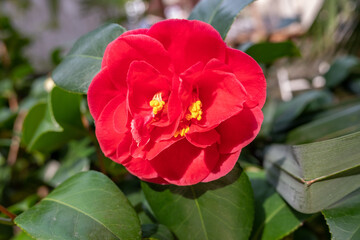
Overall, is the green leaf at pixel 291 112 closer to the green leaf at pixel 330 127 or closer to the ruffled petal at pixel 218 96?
the green leaf at pixel 330 127

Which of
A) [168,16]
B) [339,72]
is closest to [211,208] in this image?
[339,72]

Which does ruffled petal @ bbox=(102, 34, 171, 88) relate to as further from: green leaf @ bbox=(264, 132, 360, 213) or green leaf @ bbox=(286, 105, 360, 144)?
green leaf @ bbox=(286, 105, 360, 144)

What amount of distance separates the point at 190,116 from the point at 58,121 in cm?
35

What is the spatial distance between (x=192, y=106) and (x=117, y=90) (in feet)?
0.33

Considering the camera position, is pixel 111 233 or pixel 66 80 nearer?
pixel 111 233

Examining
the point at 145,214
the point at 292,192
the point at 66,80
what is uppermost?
the point at 66,80

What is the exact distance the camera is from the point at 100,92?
1.22 feet

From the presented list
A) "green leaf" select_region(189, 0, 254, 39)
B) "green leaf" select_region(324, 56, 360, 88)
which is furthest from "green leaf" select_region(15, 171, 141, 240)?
"green leaf" select_region(324, 56, 360, 88)

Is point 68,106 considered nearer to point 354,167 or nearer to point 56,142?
point 56,142

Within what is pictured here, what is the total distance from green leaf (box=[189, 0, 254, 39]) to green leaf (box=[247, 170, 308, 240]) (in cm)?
28

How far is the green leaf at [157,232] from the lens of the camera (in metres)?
0.39

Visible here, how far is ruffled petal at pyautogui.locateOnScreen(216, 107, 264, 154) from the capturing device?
0.35 metres

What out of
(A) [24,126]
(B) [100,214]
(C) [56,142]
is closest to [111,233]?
(B) [100,214]

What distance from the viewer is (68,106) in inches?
23.5
